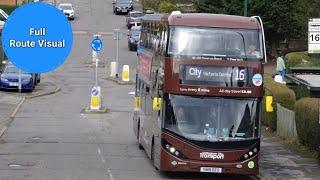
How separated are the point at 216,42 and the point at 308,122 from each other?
4.72 metres

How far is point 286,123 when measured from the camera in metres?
23.9

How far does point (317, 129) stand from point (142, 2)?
65933mm

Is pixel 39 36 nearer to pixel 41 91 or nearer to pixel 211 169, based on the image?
pixel 211 169

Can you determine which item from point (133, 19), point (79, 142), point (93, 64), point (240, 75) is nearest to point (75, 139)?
point (79, 142)

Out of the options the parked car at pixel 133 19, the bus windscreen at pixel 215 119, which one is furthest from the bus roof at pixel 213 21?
the parked car at pixel 133 19

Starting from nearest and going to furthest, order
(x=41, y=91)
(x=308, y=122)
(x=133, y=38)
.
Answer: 1. (x=308, y=122)
2. (x=41, y=91)
3. (x=133, y=38)

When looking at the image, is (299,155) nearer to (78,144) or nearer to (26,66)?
(78,144)

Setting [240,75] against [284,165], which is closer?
[240,75]

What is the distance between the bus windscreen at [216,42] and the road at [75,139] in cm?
312

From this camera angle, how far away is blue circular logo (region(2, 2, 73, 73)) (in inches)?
273

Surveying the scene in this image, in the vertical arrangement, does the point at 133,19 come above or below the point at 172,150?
above

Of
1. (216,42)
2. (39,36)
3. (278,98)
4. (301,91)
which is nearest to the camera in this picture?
(39,36)

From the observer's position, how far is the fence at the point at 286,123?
23.0 metres

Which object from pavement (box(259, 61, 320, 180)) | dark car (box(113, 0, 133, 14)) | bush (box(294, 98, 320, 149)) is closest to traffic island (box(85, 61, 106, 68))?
dark car (box(113, 0, 133, 14))
